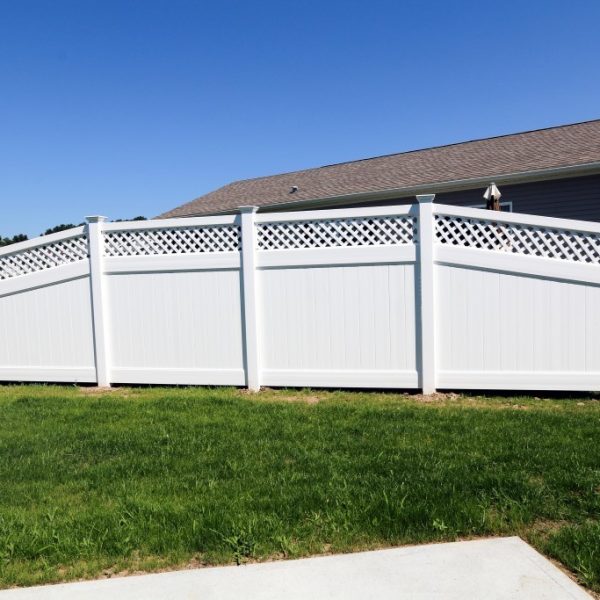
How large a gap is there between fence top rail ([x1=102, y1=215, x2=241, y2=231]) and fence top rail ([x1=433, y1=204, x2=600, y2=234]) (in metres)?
2.40

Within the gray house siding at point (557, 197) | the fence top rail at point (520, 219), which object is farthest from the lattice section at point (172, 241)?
the gray house siding at point (557, 197)

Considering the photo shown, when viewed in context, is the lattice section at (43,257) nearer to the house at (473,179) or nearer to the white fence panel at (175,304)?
the white fence panel at (175,304)

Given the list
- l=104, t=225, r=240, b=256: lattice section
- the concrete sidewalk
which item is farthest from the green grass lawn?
l=104, t=225, r=240, b=256: lattice section

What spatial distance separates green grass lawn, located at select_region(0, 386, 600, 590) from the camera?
10.7 feet

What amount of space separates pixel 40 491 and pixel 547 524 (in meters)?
3.20

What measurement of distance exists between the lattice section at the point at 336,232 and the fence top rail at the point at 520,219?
1.41 feet

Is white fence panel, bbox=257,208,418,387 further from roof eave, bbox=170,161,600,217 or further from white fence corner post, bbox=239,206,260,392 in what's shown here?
roof eave, bbox=170,161,600,217

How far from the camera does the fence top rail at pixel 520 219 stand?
629cm

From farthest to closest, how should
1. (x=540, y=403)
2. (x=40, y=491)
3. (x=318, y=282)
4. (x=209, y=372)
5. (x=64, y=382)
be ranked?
(x=64, y=382) → (x=209, y=372) → (x=318, y=282) → (x=540, y=403) → (x=40, y=491)

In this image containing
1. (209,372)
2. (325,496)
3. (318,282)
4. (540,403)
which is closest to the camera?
(325,496)

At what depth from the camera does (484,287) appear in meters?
6.56

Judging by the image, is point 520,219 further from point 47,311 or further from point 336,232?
point 47,311

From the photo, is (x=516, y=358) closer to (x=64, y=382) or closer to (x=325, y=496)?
(x=325, y=496)

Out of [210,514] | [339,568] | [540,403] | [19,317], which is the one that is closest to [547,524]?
[339,568]
